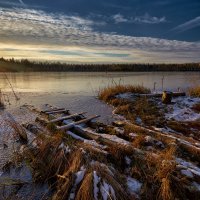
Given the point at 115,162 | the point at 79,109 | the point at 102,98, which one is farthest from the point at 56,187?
the point at 102,98

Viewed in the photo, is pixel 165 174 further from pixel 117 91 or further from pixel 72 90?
pixel 72 90

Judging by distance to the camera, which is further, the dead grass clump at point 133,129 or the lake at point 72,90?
the lake at point 72,90

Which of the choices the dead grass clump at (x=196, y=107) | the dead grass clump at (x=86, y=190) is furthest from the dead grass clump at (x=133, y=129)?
the dead grass clump at (x=196, y=107)

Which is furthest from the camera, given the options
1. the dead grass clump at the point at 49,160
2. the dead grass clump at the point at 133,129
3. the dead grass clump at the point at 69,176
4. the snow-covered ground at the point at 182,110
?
the snow-covered ground at the point at 182,110

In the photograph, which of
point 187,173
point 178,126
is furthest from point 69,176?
point 178,126

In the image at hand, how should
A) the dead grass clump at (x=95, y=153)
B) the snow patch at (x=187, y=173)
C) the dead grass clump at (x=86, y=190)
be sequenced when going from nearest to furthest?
the dead grass clump at (x=86, y=190)
the snow patch at (x=187, y=173)
the dead grass clump at (x=95, y=153)

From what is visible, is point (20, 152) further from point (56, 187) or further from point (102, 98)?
point (102, 98)

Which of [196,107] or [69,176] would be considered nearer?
[69,176]

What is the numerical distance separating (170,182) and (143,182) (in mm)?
564

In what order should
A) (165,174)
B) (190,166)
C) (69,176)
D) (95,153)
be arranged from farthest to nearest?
(95,153), (190,166), (165,174), (69,176)

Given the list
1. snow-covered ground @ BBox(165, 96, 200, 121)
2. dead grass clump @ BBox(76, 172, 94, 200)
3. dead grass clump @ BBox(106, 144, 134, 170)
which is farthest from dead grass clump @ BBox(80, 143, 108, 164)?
snow-covered ground @ BBox(165, 96, 200, 121)

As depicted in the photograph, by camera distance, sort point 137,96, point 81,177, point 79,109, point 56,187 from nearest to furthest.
Answer: 1. point 81,177
2. point 56,187
3. point 79,109
4. point 137,96

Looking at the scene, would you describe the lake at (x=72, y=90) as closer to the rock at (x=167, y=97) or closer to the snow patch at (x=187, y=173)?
the rock at (x=167, y=97)

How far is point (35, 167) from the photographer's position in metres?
5.06
